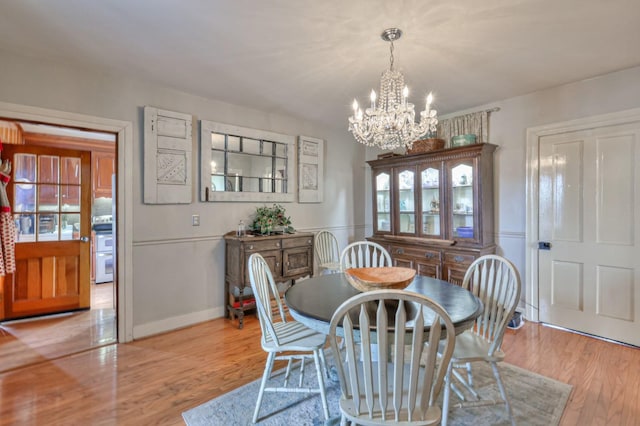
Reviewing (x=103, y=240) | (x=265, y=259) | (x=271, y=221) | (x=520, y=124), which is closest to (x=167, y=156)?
(x=271, y=221)

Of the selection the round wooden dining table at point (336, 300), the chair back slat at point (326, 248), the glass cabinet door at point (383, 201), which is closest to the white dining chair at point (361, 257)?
the round wooden dining table at point (336, 300)

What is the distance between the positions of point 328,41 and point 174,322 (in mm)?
3005

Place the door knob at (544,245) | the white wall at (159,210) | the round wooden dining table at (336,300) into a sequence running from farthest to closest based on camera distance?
1. the door knob at (544,245)
2. the white wall at (159,210)
3. the round wooden dining table at (336,300)

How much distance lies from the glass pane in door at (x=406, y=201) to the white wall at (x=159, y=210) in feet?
4.95

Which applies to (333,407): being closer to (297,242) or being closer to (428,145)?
(297,242)

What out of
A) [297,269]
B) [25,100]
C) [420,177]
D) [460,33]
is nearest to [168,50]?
[25,100]

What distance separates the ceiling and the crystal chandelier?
0.26 m

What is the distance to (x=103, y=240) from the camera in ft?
17.3

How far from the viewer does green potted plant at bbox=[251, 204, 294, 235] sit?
370cm

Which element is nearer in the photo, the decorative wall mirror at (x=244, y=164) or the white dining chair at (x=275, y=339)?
the white dining chair at (x=275, y=339)

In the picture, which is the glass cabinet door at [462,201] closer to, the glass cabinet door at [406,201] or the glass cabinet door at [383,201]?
the glass cabinet door at [406,201]

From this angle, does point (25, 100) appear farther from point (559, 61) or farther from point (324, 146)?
point (559, 61)

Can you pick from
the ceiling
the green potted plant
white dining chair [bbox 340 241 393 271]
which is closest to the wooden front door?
the ceiling

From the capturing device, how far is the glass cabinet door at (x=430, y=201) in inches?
153
